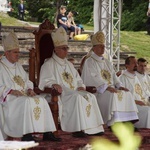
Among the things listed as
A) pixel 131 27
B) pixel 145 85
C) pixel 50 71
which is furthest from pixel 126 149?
pixel 131 27

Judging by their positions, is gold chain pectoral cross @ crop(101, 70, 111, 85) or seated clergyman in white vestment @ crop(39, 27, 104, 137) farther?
gold chain pectoral cross @ crop(101, 70, 111, 85)

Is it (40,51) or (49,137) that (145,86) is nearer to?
(40,51)

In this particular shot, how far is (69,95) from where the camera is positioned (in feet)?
21.6

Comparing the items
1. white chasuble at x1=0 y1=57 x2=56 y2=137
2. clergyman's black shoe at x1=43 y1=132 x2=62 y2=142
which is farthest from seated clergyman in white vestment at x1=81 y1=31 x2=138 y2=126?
white chasuble at x1=0 y1=57 x2=56 y2=137

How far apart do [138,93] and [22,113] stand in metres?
2.57

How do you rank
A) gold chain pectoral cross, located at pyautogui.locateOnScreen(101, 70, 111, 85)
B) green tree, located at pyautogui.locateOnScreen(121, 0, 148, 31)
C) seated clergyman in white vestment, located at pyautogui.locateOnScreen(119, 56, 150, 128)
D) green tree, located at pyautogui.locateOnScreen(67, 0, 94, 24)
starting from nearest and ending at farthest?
gold chain pectoral cross, located at pyautogui.locateOnScreen(101, 70, 111, 85) < seated clergyman in white vestment, located at pyautogui.locateOnScreen(119, 56, 150, 128) < green tree, located at pyautogui.locateOnScreen(121, 0, 148, 31) < green tree, located at pyautogui.locateOnScreen(67, 0, 94, 24)

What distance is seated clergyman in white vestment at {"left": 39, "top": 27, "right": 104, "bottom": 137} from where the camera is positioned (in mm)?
6531

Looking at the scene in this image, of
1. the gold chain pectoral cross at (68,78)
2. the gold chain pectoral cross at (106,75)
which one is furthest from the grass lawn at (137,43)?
the gold chain pectoral cross at (68,78)

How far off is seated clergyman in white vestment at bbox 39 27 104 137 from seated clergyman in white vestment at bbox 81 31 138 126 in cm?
33

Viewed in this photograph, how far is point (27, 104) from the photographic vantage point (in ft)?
19.5

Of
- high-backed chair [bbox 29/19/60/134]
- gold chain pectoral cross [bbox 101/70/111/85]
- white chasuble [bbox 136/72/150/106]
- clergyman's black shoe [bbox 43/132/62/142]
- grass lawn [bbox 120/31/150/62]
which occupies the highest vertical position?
high-backed chair [bbox 29/19/60/134]

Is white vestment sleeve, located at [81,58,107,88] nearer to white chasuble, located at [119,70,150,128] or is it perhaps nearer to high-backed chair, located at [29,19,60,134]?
high-backed chair, located at [29,19,60,134]

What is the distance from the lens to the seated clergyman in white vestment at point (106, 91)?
282 inches

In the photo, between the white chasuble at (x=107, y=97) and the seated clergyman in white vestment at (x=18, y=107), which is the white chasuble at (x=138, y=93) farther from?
the seated clergyman in white vestment at (x=18, y=107)
